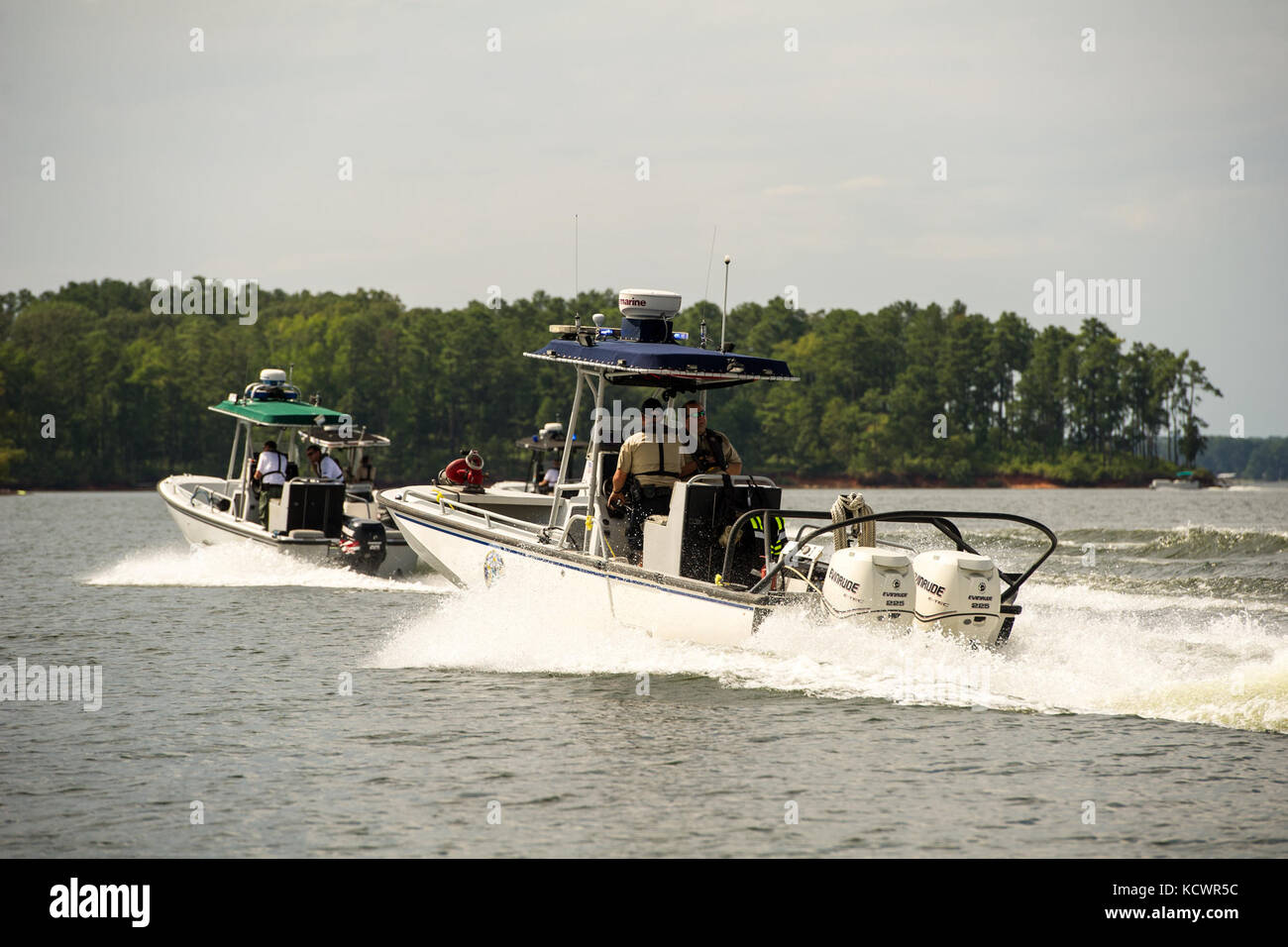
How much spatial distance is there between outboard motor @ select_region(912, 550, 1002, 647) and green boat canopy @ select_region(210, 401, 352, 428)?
444 inches

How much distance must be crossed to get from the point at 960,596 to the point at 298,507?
11373 mm

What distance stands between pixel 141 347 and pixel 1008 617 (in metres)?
94.4

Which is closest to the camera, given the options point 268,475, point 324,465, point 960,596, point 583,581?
point 960,596

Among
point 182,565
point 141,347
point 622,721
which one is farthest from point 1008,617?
point 141,347

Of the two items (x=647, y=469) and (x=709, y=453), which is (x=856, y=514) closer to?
(x=709, y=453)

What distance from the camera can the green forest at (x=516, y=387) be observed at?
86.1 m

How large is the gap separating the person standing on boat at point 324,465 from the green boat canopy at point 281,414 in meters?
0.42

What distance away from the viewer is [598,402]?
1201 centimetres

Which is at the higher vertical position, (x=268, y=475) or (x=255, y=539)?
(x=268, y=475)

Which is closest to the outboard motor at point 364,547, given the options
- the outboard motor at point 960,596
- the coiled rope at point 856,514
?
the coiled rope at point 856,514

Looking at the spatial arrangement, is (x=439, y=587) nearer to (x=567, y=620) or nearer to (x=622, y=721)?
(x=567, y=620)

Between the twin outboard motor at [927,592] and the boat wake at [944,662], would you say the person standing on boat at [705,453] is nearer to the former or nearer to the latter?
the boat wake at [944,662]

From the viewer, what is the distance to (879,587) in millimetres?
9555

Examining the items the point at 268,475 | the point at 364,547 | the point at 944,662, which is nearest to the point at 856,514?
the point at 944,662
